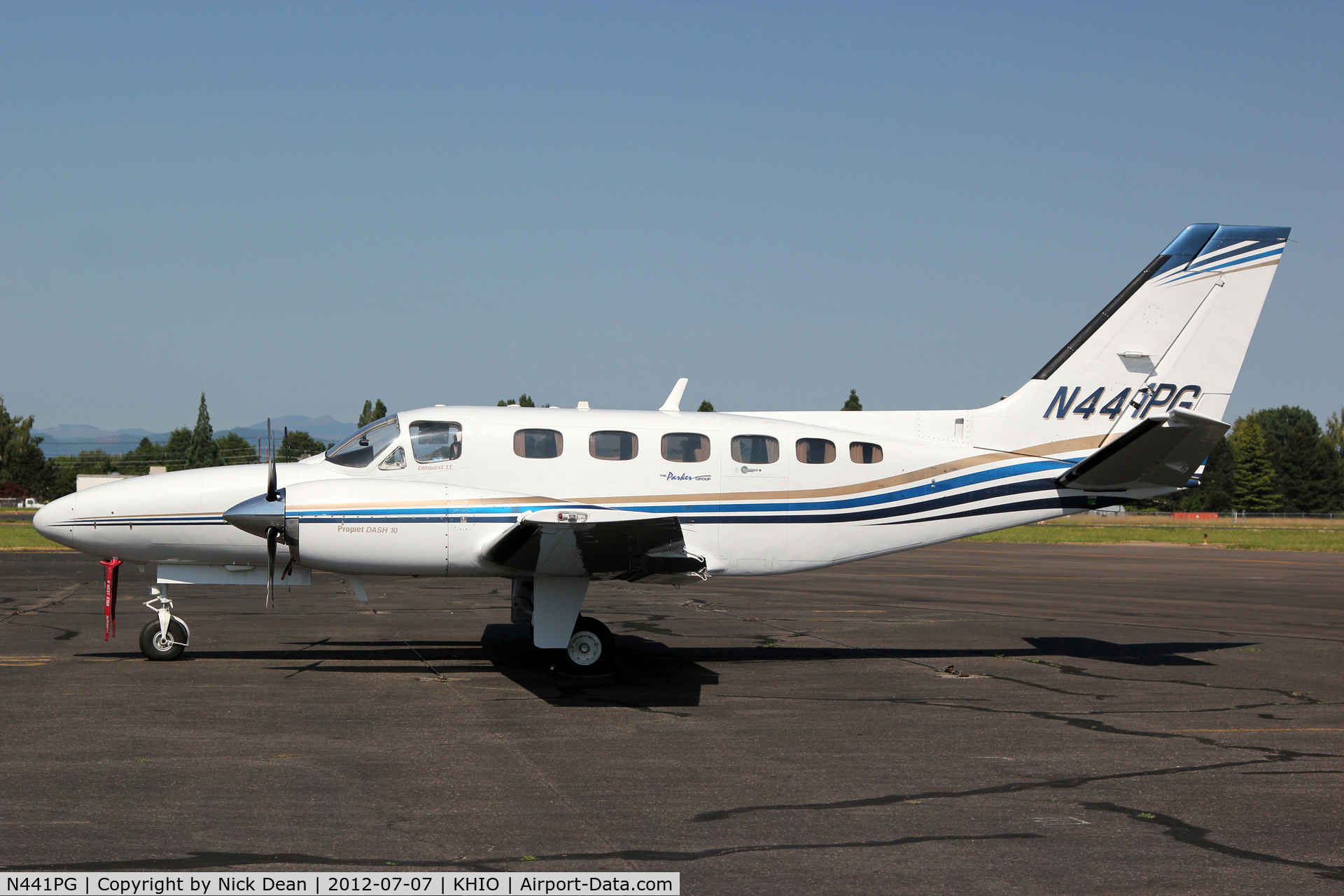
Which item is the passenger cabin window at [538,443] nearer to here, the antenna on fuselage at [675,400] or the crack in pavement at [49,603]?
the antenna on fuselage at [675,400]

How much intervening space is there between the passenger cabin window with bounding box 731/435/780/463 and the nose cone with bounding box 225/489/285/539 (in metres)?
5.32

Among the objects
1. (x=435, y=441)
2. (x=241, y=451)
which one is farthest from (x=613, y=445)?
(x=241, y=451)

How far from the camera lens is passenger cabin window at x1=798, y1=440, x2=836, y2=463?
42.1 ft

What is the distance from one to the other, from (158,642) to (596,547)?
5.63 metres

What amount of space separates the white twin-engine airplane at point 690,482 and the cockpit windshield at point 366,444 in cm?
3

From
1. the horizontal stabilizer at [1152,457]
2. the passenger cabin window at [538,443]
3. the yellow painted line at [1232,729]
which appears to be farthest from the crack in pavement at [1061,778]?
the passenger cabin window at [538,443]

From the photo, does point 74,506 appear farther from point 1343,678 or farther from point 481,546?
point 1343,678

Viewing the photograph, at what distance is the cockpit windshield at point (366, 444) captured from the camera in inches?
470

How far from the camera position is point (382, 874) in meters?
5.31

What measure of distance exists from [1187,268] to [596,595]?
1291 centimetres

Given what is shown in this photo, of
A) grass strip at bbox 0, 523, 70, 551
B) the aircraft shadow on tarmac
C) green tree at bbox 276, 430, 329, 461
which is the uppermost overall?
green tree at bbox 276, 430, 329, 461

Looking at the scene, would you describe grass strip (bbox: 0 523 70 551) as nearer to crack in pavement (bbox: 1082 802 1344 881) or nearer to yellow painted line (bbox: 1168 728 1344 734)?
yellow painted line (bbox: 1168 728 1344 734)
